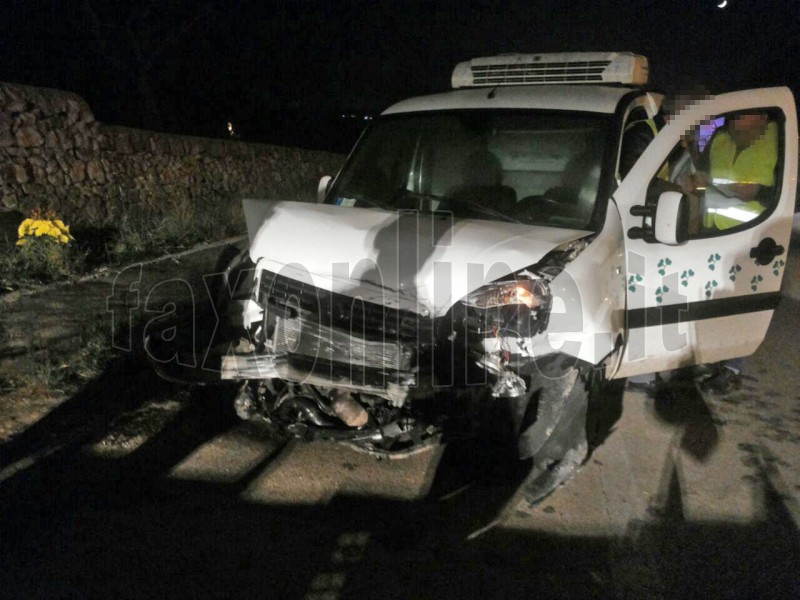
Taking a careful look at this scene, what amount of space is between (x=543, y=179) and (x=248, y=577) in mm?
2714

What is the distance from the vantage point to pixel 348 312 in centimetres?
299

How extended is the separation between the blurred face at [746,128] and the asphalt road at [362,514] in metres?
1.85

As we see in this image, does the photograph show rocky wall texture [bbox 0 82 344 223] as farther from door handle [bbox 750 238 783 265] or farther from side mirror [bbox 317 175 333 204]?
door handle [bbox 750 238 783 265]

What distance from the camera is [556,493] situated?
3.33 meters

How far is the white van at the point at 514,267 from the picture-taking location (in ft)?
9.28

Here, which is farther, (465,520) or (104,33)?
(104,33)

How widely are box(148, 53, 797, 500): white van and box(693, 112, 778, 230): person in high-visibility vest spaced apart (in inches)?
0.9

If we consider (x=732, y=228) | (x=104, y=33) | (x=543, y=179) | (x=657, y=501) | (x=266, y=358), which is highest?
(x=104, y=33)

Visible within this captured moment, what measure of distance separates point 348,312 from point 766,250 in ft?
8.35

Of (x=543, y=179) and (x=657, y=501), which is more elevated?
(x=543, y=179)

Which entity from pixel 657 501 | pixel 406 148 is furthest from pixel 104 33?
pixel 657 501

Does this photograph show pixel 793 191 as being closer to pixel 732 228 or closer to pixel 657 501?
pixel 732 228

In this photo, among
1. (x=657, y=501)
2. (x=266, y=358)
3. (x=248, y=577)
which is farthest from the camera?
(x=657, y=501)

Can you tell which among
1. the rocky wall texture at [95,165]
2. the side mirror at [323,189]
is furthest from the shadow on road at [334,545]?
the rocky wall texture at [95,165]
